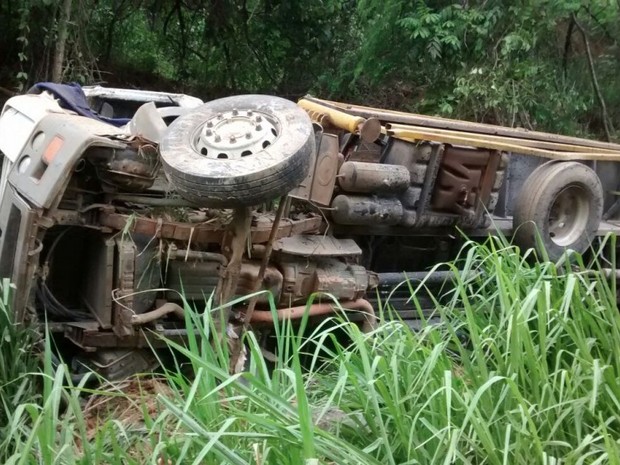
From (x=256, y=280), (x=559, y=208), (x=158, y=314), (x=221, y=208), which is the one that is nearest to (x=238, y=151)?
(x=221, y=208)

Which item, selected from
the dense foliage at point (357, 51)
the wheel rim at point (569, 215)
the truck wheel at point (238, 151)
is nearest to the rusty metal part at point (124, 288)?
the truck wheel at point (238, 151)

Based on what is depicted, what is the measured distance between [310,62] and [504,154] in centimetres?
663

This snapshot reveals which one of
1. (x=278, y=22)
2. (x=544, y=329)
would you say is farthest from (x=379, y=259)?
(x=278, y=22)

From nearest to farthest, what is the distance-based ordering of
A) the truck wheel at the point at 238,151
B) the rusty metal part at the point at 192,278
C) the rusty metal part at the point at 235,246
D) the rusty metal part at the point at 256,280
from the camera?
the truck wheel at the point at 238,151 < the rusty metal part at the point at 235,246 < the rusty metal part at the point at 192,278 < the rusty metal part at the point at 256,280

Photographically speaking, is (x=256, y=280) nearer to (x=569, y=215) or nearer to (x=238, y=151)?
(x=238, y=151)

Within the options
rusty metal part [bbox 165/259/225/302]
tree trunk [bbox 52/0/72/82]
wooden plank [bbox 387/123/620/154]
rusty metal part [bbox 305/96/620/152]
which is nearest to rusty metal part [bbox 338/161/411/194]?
wooden plank [bbox 387/123/620/154]

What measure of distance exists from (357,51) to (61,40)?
12.9 ft

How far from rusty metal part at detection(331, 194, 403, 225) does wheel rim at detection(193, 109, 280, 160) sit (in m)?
0.92

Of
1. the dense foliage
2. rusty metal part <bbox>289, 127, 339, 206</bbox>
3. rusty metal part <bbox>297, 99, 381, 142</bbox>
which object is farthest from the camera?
the dense foliage

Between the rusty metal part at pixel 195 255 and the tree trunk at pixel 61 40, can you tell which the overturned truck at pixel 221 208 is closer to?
the rusty metal part at pixel 195 255

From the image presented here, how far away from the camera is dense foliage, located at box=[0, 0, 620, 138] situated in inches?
331

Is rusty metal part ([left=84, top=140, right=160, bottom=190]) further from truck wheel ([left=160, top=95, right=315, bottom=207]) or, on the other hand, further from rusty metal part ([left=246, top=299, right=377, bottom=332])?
rusty metal part ([left=246, top=299, right=377, bottom=332])

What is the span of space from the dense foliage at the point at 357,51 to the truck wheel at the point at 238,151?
4.82 m

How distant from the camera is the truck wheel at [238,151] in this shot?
315 cm
